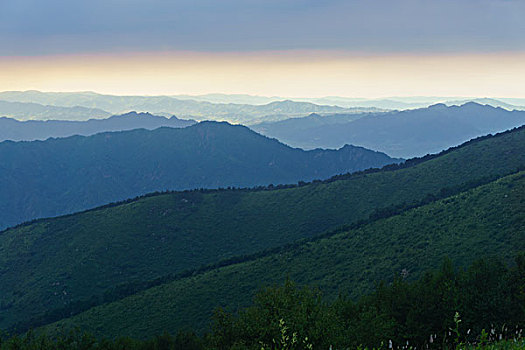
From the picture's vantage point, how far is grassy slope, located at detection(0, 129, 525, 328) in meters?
149

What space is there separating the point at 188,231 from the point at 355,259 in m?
93.3

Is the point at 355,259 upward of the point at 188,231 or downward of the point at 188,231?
upward

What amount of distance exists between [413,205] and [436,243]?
134ft

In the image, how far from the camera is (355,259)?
97.4 metres

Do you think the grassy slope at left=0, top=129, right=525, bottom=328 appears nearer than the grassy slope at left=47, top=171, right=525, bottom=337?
No

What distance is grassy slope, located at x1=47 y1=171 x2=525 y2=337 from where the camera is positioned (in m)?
81.9

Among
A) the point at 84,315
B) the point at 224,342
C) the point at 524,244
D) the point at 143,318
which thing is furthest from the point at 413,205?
the point at 224,342

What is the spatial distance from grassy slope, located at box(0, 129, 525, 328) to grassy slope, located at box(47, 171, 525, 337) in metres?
37.3

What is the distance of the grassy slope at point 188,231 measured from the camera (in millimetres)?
148750

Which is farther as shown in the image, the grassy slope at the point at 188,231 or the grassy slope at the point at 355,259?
the grassy slope at the point at 188,231

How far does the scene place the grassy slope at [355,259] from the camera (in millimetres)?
81875

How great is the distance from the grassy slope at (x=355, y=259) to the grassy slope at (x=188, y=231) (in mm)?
37252

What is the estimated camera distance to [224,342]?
109 ft

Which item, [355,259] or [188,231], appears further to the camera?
[188,231]
